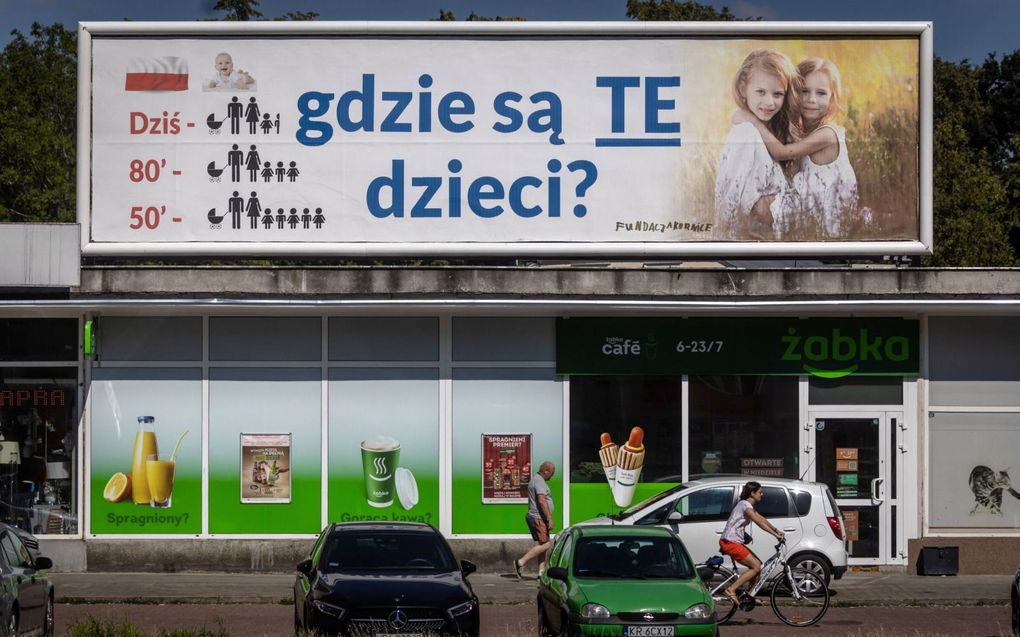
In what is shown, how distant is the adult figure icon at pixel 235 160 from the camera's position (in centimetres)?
2298

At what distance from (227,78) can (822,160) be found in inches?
386

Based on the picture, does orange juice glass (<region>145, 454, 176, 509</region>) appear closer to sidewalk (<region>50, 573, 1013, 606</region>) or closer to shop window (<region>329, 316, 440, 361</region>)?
sidewalk (<region>50, 573, 1013, 606</region>)

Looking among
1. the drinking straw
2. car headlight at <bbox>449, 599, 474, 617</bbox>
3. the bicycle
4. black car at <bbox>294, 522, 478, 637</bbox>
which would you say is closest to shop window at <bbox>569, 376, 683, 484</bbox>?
the bicycle

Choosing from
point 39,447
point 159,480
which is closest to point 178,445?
point 159,480

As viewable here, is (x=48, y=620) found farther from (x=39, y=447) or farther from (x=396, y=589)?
(x=39, y=447)

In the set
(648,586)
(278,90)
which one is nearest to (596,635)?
(648,586)

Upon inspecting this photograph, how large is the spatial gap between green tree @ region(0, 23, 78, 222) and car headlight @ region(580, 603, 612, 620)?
127 feet

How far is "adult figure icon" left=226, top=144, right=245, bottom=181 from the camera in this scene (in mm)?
22984

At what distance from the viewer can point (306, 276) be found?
862 inches

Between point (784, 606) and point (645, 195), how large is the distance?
752 centimetres

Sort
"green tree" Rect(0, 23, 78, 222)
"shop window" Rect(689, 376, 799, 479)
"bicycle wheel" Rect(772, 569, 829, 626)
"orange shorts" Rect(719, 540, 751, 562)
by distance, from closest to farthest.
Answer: "orange shorts" Rect(719, 540, 751, 562) < "bicycle wheel" Rect(772, 569, 829, 626) < "shop window" Rect(689, 376, 799, 479) < "green tree" Rect(0, 23, 78, 222)

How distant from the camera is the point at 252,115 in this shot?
23.0 meters

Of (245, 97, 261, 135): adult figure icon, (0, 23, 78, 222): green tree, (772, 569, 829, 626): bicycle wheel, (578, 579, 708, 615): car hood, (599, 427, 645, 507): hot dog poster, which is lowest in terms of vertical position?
(772, 569, 829, 626): bicycle wheel

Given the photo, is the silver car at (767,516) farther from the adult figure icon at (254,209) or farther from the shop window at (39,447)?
the shop window at (39,447)
